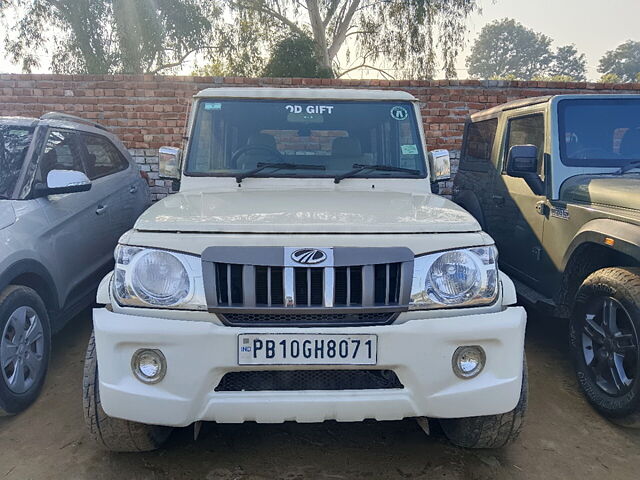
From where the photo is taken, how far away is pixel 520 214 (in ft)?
13.7

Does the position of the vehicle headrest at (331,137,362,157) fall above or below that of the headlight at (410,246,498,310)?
above

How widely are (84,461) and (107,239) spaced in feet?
7.05

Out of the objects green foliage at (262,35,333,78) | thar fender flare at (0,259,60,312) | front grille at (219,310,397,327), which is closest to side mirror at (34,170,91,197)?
thar fender flare at (0,259,60,312)

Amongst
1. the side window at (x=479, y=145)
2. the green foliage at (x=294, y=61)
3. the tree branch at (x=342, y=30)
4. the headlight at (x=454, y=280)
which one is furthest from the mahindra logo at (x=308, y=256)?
the tree branch at (x=342, y=30)

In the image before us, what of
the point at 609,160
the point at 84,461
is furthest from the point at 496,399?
the point at 609,160

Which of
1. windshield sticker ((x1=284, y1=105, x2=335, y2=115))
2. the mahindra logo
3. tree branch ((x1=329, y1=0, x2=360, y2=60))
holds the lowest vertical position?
the mahindra logo

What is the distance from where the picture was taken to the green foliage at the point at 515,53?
220 feet

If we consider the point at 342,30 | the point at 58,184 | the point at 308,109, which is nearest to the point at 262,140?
the point at 308,109

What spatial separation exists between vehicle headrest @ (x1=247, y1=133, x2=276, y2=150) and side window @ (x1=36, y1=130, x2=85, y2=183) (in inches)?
54.9

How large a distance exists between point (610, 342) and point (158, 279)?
2.52 meters

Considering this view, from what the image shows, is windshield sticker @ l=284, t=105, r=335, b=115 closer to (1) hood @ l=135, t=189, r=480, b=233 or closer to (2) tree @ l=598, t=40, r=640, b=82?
(1) hood @ l=135, t=189, r=480, b=233

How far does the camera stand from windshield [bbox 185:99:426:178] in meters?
3.26

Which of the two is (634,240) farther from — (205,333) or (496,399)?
(205,333)

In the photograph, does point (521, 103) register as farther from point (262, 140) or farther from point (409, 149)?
point (262, 140)
